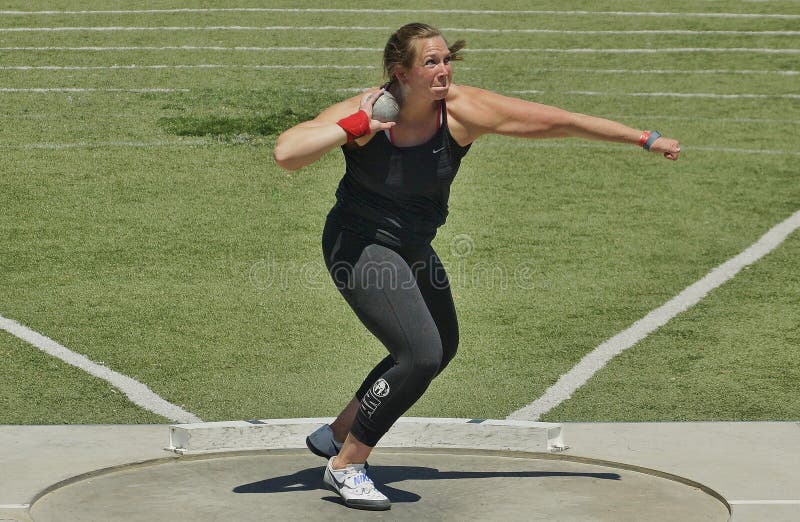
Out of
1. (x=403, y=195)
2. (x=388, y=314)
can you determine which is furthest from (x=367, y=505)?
(x=403, y=195)

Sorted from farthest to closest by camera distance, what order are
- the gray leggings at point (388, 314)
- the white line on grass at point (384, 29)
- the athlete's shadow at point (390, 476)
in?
the white line on grass at point (384, 29), the athlete's shadow at point (390, 476), the gray leggings at point (388, 314)

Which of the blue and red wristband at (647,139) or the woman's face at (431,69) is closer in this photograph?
the woman's face at (431,69)

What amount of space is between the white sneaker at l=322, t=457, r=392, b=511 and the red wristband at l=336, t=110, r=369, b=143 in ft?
4.48

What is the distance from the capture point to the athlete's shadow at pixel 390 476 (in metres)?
5.70

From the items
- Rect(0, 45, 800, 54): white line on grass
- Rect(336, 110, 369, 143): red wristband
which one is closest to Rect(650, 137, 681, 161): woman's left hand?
Rect(336, 110, 369, 143): red wristband

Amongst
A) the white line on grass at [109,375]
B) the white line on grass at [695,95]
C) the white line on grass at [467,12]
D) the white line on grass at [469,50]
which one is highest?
the white line on grass at [467,12]

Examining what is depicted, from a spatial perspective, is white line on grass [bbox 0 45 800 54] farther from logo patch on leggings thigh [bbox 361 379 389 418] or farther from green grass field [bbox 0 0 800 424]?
logo patch on leggings thigh [bbox 361 379 389 418]

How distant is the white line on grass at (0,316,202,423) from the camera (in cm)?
723

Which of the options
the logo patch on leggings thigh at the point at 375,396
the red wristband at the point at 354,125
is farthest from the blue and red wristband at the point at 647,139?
the logo patch on leggings thigh at the point at 375,396

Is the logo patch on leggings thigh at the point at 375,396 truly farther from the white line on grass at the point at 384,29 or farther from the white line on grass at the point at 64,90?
the white line on grass at the point at 384,29

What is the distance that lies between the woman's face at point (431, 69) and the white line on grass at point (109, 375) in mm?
2626

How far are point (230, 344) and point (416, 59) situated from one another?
3686mm

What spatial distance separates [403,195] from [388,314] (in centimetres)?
47

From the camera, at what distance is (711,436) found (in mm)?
6539
